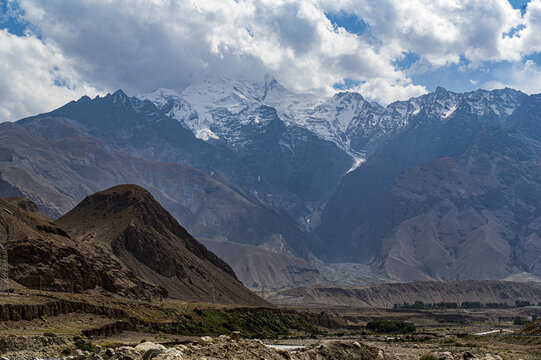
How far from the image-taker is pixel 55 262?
164 m

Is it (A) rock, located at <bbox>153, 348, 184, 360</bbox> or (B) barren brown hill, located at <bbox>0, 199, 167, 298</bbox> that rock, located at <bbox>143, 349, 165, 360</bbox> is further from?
(B) barren brown hill, located at <bbox>0, 199, 167, 298</bbox>

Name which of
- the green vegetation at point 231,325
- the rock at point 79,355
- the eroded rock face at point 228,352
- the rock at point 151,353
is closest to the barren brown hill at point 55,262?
the green vegetation at point 231,325

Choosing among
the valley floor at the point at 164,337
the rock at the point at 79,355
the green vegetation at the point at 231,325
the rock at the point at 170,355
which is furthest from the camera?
the green vegetation at the point at 231,325

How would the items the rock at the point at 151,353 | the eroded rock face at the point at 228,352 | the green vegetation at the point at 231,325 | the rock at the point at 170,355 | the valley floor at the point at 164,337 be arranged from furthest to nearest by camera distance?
the green vegetation at the point at 231,325
the valley floor at the point at 164,337
the eroded rock face at the point at 228,352
the rock at the point at 151,353
the rock at the point at 170,355

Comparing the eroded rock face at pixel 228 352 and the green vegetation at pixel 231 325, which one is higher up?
the green vegetation at pixel 231 325

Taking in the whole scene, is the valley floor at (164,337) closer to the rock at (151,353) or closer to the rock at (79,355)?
the rock at (79,355)

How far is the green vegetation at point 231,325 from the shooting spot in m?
143

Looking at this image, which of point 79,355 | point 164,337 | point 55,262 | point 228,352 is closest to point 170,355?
point 228,352

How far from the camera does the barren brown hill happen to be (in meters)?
155

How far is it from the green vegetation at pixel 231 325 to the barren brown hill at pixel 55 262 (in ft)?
81.9

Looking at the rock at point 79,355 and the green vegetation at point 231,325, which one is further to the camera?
the green vegetation at point 231,325

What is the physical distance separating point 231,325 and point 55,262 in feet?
141

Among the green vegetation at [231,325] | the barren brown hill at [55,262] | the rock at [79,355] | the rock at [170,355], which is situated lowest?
the rock at [79,355]

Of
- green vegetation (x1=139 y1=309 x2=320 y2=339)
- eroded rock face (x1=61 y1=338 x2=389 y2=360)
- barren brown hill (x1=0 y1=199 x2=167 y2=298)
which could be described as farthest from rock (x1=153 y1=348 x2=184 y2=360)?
barren brown hill (x1=0 y1=199 x2=167 y2=298)
